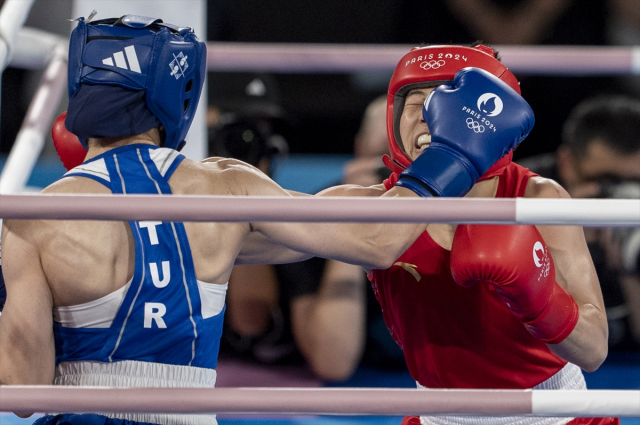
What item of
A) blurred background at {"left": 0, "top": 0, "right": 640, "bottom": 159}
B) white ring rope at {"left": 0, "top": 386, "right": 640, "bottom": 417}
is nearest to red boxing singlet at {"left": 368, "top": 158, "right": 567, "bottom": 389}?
white ring rope at {"left": 0, "top": 386, "right": 640, "bottom": 417}

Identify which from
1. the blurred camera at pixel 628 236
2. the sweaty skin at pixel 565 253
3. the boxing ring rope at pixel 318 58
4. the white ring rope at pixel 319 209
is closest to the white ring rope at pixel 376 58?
the boxing ring rope at pixel 318 58

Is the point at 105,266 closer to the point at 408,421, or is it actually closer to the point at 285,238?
the point at 285,238

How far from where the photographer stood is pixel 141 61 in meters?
1.27

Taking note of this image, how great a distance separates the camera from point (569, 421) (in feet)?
5.03

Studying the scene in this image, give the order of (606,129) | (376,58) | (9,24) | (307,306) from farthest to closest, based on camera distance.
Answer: (606,129)
(307,306)
(376,58)
(9,24)

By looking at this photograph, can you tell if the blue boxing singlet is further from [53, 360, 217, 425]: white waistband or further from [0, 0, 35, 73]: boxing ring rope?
[0, 0, 35, 73]: boxing ring rope

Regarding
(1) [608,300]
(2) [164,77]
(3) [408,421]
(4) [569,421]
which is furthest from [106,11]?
(1) [608,300]

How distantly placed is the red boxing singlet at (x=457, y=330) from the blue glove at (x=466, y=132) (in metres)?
0.21

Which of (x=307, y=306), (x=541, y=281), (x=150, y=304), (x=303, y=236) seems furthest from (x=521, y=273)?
(x=307, y=306)

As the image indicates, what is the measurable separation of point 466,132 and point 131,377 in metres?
0.69

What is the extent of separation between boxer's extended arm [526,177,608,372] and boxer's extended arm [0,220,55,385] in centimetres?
88

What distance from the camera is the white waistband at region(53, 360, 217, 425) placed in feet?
3.95

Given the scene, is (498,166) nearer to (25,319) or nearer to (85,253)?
(85,253)

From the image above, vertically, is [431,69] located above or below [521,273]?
above
